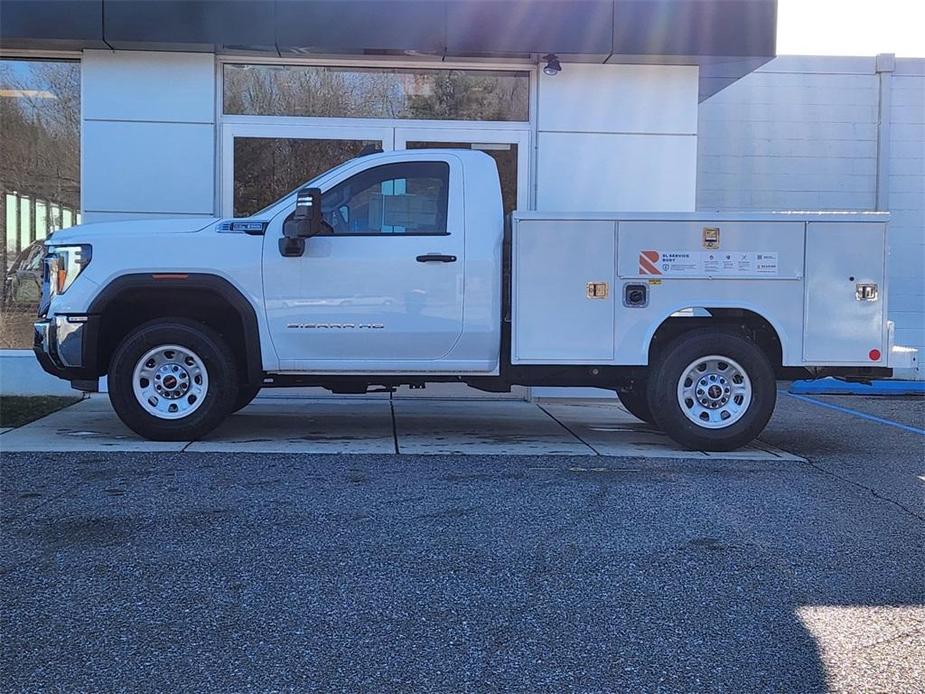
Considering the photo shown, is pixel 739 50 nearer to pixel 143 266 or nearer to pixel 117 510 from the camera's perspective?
pixel 143 266

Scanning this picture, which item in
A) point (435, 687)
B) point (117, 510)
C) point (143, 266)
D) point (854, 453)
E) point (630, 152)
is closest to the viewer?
point (435, 687)

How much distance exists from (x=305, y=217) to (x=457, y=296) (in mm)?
1328

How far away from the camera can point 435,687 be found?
10.2ft

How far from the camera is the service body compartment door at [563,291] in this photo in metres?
6.97

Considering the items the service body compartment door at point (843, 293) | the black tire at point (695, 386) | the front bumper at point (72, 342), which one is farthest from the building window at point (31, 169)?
the service body compartment door at point (843, 293)

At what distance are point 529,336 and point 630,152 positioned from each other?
14.5 ft

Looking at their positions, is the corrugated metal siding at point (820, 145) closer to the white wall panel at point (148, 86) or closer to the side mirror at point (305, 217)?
the white wall panel at point (148, 86)

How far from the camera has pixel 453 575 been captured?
4.21 m

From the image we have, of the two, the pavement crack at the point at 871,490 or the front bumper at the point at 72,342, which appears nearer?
the pavement crack at the point at 871,490

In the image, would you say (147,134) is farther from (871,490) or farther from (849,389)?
(849,389)

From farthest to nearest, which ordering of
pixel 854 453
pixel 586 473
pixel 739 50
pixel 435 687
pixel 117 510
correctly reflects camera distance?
pixel 739 50 → pixel 854 453 → pixel 586 473 → pixel 117 510 → pixel 435 687

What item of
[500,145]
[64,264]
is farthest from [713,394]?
[64,264]

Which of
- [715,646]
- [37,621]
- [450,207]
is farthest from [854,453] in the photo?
[37,621]

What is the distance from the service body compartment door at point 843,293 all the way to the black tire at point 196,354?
4628 mm
